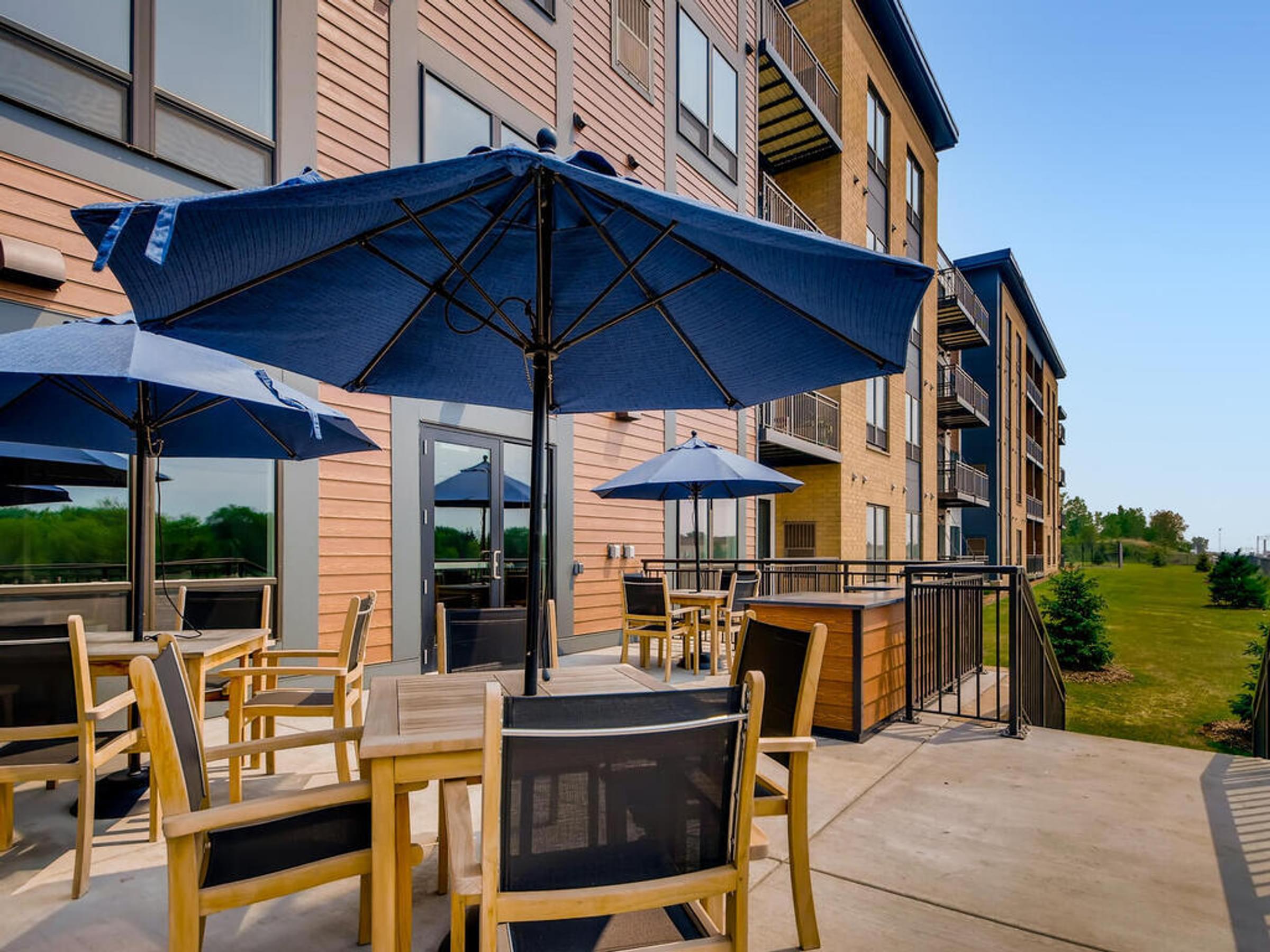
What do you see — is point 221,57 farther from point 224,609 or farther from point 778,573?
point 778,573

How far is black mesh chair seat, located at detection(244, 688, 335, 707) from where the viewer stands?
365 centimetres

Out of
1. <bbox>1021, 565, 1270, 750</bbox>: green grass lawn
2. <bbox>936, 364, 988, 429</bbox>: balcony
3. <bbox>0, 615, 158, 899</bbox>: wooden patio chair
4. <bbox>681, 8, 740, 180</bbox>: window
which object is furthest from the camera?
<bbox>936, 364, 988, 429</bbox>: balcony

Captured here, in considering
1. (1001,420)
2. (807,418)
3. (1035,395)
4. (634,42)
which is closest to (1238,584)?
(1001,420)

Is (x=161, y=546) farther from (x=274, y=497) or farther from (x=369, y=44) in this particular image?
(x=369, y=44)

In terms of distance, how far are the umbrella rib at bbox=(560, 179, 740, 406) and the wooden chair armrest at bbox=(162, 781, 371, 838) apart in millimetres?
1643

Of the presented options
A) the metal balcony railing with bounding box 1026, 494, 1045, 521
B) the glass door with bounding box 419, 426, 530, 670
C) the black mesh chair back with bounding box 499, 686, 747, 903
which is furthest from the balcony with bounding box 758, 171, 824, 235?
the metal balcony railing with bounding box 1026, 494, 1045, 521

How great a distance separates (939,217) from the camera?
2198 centimetres

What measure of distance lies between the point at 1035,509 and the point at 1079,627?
3117 centimetres

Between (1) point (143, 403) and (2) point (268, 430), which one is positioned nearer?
(1) point (143, 403)

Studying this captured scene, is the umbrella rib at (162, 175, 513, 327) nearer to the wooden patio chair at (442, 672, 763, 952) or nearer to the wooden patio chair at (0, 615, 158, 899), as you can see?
the wooden patio chair at (0, 615, 158, 899)

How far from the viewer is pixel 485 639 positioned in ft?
11.6

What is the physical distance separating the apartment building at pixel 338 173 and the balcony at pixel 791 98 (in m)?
3.13

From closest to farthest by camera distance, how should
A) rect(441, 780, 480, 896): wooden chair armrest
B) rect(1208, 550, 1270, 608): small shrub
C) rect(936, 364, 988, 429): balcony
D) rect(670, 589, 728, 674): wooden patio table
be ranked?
1. rect(441, 780, 480, 896): wooden chair armrest
2. rect(670, 589, 728, 674): wooden patio table
3. rect(936, 364, 988, 429): balcony
4. rect(1208, 550, 1270, 608): small shrub

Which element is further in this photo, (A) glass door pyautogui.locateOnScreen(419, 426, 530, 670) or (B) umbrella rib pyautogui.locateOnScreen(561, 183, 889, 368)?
(A) glass door pyautogui.locateOnScreen(419, 426, 530, 670)
